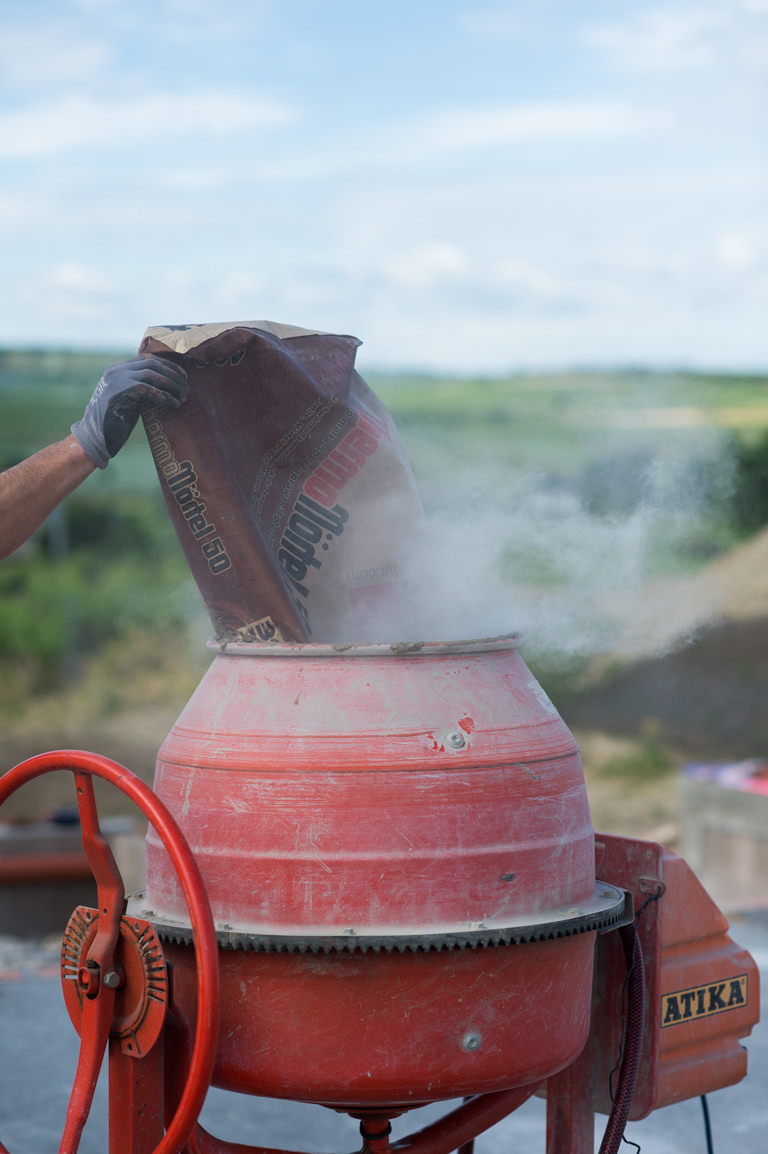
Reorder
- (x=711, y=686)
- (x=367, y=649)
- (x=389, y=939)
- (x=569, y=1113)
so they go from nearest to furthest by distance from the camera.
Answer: (x=389, y=939), (x=367, y=649), (x=569, y=1113), (x=711, y=686)

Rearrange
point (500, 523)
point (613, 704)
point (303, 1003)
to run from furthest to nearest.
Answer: point (613, 704)
point (500, 523)
point (303, 1003)

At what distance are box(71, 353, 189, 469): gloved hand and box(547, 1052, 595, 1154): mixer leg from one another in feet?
5.07

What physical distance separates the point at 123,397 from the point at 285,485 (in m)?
0.40

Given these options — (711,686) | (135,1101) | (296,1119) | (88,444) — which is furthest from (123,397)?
(711,686)

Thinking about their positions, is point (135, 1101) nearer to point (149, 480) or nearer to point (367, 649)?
point (367, 649)

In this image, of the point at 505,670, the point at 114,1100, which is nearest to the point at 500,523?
the point at 505,670

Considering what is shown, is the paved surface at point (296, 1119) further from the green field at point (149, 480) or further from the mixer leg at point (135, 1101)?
the green field at point (149, 480)

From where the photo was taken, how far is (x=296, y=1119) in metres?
3.56

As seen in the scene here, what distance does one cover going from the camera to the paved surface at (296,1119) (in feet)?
11.1

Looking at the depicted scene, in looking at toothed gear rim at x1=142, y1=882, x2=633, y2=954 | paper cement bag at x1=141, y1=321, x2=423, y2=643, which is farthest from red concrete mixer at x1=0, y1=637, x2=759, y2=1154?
paper cement bag at x1=141, y1=321, x2=423, y2=643

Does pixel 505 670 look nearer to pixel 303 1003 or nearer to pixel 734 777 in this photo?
pixel 303 1003

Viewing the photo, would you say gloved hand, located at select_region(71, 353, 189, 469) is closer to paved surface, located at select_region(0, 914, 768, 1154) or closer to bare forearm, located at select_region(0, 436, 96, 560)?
bare forearm, located at select_region(0, 436, 96, 560)

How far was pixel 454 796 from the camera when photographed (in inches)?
79.1

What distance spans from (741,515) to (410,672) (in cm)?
1751
